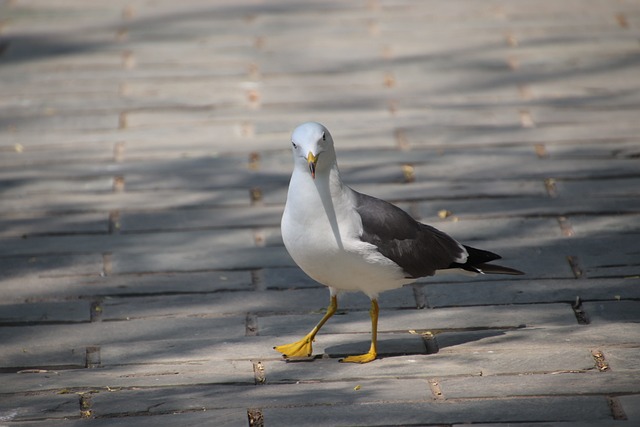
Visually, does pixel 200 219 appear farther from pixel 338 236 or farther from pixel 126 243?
pixel 338 236

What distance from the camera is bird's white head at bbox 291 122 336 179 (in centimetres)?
345

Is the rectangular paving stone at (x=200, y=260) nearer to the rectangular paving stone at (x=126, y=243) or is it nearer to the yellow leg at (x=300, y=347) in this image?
the rectangular paving stone at (x=126, y=243)

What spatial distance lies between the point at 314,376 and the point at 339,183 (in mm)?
654

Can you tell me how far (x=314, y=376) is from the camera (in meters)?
3.50

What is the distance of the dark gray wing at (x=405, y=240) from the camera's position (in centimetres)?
363

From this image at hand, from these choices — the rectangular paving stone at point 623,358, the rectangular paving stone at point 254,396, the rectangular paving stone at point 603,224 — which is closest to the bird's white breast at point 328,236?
the rectangular paving stone at point 254,396

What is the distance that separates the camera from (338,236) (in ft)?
11.5

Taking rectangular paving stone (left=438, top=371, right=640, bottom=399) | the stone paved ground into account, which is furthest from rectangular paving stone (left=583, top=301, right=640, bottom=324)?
rectangular paving stone (left=438, top=371, right=640, bottom=399)

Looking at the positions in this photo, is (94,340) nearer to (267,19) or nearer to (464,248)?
(464,248)

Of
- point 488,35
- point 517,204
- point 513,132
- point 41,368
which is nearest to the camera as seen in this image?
point 41,368

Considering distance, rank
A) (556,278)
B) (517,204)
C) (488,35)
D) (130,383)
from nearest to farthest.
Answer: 1. (130,383)
2. (556,278)
3. (517,204)
4. (488,35)

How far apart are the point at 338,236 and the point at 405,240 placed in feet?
1.05

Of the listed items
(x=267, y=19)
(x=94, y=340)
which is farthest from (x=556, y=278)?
(x=267, y=19)

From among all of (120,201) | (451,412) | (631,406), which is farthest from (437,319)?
(120,201)
